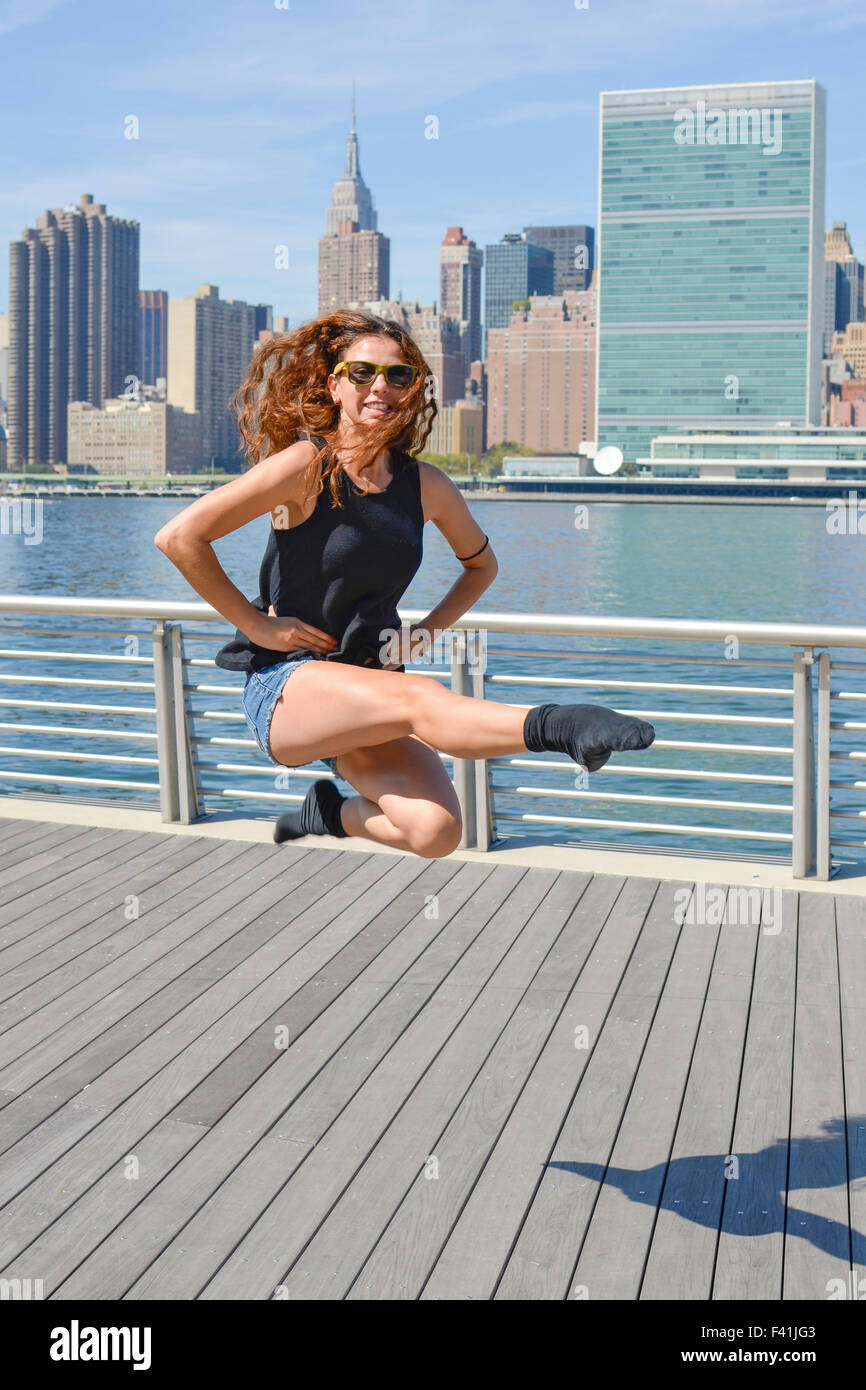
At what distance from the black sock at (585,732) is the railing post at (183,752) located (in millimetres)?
3397

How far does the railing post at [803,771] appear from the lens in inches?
194

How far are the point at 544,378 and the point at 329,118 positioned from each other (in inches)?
2467

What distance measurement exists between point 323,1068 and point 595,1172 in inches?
31.7

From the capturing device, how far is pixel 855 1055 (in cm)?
351

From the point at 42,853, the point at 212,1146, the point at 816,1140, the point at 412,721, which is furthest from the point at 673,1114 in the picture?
the point at 42,853

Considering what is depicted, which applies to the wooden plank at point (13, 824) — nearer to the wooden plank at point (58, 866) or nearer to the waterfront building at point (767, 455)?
the wooden plank at point (58, 866)

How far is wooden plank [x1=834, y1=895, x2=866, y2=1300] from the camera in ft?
8.72

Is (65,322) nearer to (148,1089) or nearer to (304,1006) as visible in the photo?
(304,1006)

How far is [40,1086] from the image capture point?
334 centimetres

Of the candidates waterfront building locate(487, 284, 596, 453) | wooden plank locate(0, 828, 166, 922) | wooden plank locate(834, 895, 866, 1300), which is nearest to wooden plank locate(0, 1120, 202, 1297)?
wooden plank locate(834, 895, 866, 1300)

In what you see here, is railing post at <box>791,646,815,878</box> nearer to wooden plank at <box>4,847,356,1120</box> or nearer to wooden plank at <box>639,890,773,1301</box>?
wooden plank at <box>639,890,773,1301</box>

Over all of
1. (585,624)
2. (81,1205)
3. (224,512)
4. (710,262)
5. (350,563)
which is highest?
(710,262)
